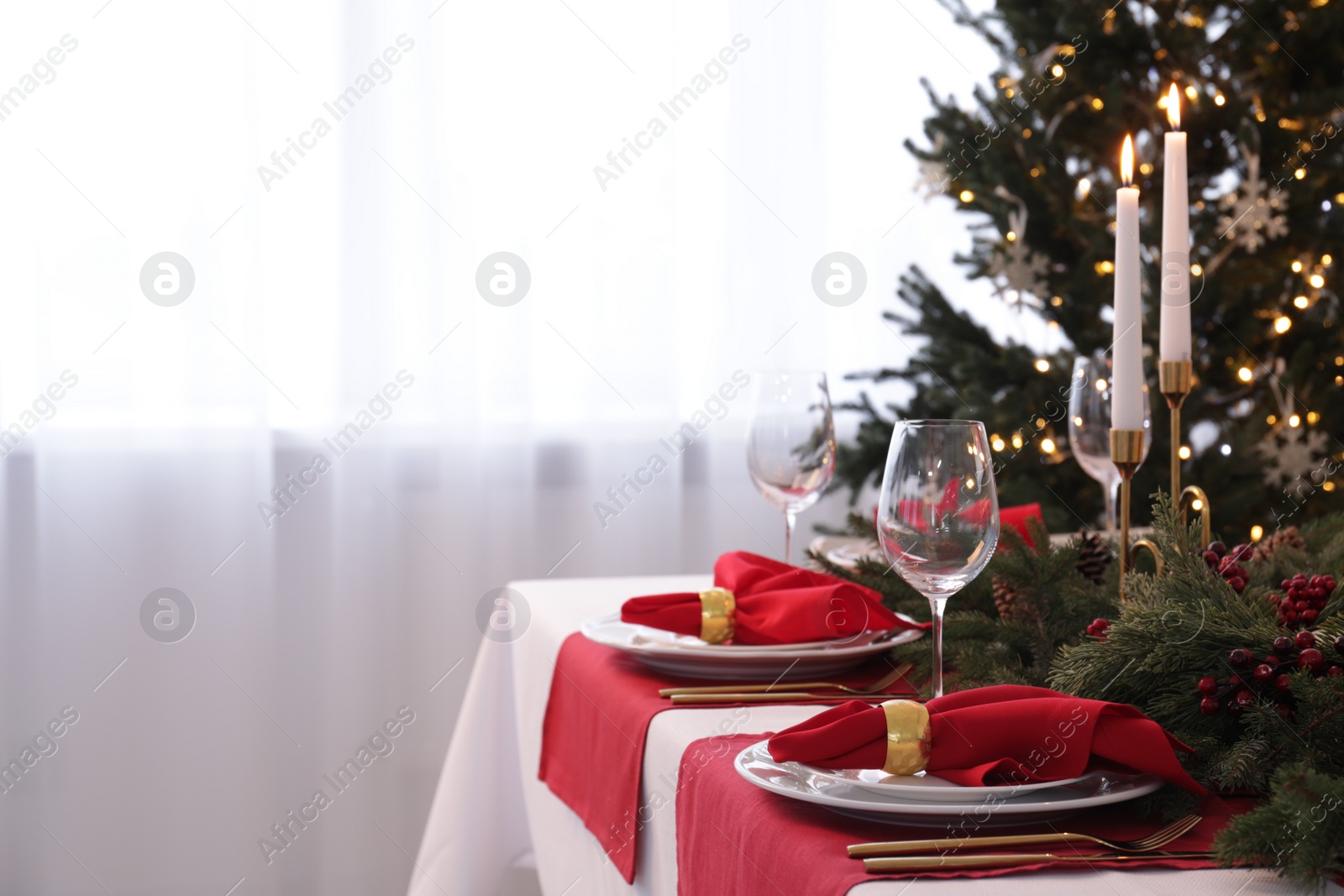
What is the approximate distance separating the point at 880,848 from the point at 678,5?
241cm

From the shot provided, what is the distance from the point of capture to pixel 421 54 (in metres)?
2.50

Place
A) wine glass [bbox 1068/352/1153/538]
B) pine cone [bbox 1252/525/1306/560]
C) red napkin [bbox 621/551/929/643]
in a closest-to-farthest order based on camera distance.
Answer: red napkin [bbox 621/551/929/643] → pine cone [bbox 1252/525/1306/560] → wine glass [bbox 1068/352/1153/538]

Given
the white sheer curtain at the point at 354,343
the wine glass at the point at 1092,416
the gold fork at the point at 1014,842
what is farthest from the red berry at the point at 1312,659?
the white sheer curtain at the point at 354,343

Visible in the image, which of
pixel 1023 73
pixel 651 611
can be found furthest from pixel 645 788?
pixel 1023 73

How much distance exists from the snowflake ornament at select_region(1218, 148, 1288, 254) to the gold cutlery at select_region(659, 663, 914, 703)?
1600 millimetres

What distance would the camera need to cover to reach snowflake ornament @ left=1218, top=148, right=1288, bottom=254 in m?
2.11

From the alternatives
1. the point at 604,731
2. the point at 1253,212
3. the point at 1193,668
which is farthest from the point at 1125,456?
the point at 1253,212

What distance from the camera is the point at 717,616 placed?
38.0 inches

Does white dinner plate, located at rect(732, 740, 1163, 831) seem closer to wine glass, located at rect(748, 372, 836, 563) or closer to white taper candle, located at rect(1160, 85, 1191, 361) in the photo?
white taper candle, located at rect(1160, 85, 1191, 361)

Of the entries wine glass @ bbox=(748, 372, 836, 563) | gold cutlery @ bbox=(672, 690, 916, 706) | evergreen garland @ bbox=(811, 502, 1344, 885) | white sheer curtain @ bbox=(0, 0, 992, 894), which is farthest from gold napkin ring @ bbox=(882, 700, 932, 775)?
white sheer curtain @ bbox=(0, 0, 992, 894)

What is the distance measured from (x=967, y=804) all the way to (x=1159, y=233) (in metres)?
1.81

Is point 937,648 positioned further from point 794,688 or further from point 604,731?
point 604,731

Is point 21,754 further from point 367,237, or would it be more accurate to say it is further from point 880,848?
point 880,848

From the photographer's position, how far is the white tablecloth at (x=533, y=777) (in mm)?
821
